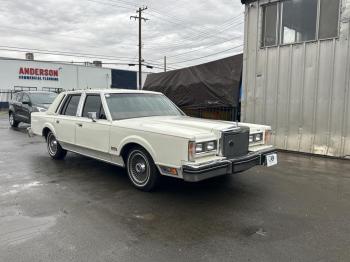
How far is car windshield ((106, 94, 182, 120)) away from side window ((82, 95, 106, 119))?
198mm

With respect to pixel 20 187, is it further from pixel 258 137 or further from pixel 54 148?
pixel 258 137

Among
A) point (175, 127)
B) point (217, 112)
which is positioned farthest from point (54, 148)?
point (217, 112)

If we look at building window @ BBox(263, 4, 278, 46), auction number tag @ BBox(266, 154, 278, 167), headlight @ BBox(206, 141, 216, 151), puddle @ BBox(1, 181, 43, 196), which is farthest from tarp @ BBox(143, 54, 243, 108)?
puddle @ BBox(1, 181, 43, 196)

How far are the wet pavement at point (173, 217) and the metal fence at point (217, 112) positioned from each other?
5517 millimetres

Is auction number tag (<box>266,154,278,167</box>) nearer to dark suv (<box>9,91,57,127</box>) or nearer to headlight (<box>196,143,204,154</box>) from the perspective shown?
headlight (<box>196,143,204,154</box>)

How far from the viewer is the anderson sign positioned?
36000mm

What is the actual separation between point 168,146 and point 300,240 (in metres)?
2.01

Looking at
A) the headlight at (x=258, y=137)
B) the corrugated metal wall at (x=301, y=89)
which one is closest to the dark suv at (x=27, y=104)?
the corrugated metal wall at (x=301, y=89)

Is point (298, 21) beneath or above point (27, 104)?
Result: above

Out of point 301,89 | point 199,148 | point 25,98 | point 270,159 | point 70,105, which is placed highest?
point 301,89

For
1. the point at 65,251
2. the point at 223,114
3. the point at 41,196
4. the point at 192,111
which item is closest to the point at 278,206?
the point at 65,251

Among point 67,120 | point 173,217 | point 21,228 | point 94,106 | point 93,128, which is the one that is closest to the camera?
point 21,228

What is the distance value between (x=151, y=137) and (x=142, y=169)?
2.19ft

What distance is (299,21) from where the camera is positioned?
30.5 feet
